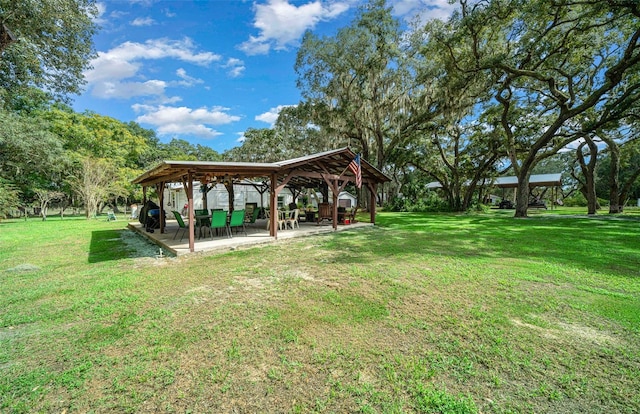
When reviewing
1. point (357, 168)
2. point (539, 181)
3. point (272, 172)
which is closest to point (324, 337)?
point (272, 172)

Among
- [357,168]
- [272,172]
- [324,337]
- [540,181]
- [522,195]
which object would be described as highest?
[540,181]

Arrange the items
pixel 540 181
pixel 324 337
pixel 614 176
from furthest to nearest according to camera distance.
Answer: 1. pixel 540 181
2. pixel 614 176
3. pixel 324 337

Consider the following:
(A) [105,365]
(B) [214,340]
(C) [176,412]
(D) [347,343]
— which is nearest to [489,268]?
(D) [347,343]

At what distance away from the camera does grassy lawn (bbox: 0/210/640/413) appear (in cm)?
202

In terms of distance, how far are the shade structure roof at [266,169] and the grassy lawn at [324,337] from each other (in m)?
2.68

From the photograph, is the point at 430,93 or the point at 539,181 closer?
the point at 430,93

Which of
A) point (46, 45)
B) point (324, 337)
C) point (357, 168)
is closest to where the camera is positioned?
point (324, 337)

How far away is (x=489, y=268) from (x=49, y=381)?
21.1 feet

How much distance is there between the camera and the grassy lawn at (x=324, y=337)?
2023 millimetres

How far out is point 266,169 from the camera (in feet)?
27.1

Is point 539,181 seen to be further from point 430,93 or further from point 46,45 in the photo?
point 46,45

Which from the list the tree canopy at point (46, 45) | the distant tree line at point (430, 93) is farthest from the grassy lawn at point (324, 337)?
the distant tree line at point (430, 93)

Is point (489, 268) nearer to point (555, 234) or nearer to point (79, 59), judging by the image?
point (555, 234)

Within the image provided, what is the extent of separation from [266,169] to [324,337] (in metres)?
6.22
